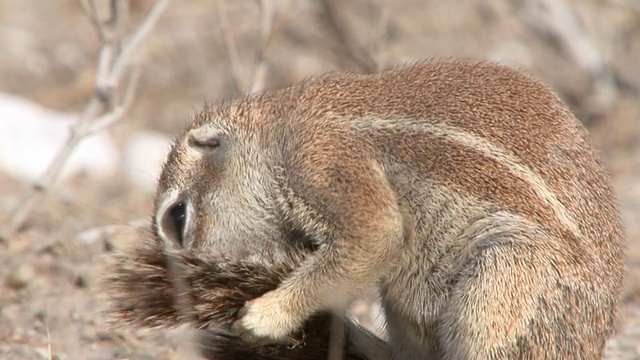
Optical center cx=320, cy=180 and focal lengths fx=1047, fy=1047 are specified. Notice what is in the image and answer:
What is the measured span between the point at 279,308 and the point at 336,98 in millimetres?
942

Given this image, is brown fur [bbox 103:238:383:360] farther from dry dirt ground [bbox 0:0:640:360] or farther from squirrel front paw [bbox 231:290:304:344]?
dry dirt ground [bbox 0:0:640:360]

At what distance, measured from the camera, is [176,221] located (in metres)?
4.19

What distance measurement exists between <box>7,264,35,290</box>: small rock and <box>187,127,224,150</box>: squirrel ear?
1418 mm

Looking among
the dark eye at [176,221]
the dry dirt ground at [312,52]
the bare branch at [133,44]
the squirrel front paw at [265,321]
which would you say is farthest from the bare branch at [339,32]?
the squirrel front paw at [265,321]

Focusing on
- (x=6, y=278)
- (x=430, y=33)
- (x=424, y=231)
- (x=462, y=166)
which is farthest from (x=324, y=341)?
(x=430, y=33)

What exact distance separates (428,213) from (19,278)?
238 centimetres

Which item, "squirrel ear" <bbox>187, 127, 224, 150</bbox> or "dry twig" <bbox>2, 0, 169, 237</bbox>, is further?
"dry twig" <bbox>2, 0, 169, 237</bbox>

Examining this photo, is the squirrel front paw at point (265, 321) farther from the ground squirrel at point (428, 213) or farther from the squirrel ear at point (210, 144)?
the squirrel ear at point (210, 144)

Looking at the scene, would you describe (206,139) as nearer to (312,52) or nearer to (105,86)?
(105,86)

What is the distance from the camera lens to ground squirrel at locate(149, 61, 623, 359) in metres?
3.62

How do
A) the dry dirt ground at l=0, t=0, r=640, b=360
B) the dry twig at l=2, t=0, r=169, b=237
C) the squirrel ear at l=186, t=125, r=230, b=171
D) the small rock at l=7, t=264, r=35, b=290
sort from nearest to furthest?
1. the squirrel ear at l=186, t=125, r=230, b=171
2. the small rock at l=7, t=264, r=35, b=290
3. the dry twig at l=2, t=0, r=169, b=237
4. the dry dirt ground at l=0, t=0, r=640, b=360

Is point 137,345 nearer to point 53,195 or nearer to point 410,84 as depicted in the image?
point 410,84

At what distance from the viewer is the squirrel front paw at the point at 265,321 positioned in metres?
3.78

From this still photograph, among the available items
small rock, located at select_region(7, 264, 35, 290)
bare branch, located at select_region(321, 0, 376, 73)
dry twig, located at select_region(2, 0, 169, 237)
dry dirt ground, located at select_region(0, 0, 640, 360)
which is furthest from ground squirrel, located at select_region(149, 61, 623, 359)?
bare branch, located at select_region(321, 0, 376, 73)
